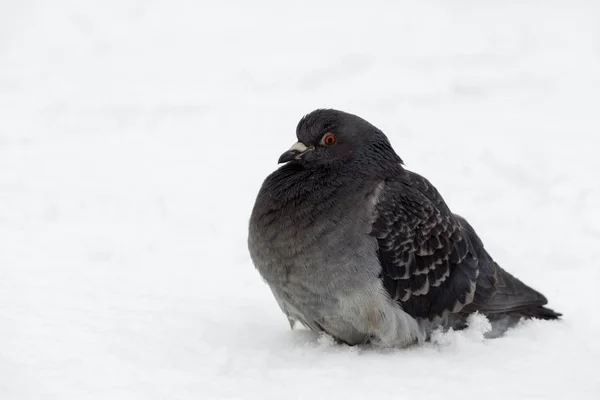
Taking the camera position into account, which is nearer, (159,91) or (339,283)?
(339,283)

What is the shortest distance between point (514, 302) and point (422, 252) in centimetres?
100

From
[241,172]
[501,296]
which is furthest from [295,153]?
[241,172]

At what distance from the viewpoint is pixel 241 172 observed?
10.8 meters

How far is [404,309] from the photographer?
6.44m

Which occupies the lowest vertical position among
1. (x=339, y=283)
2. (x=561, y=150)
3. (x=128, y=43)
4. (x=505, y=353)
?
(x=505, y=353)

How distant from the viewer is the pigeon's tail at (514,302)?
7.00 meters

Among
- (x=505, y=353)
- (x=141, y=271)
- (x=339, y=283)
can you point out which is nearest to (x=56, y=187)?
(x=141, y=271)

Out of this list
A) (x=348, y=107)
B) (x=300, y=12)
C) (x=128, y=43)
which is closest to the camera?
(x=348, y=107)

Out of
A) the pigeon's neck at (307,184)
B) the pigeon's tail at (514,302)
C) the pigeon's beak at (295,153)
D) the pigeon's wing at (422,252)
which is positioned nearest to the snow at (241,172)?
the pigeon's tail at (514,302)

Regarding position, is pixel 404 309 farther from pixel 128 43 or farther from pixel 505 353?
pixel 128 43

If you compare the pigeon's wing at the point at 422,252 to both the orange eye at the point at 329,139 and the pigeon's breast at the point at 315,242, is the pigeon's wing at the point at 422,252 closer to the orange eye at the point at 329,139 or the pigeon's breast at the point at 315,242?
the pigeon's breast at the point at 315,242

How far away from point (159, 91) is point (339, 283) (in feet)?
26.7

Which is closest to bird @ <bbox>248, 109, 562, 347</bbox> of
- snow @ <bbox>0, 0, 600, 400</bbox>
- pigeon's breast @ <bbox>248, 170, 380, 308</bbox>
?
pigeon's breast @ <bbox>248, 170, 380, 308</bbox>

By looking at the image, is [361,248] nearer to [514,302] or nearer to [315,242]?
[315,242]
